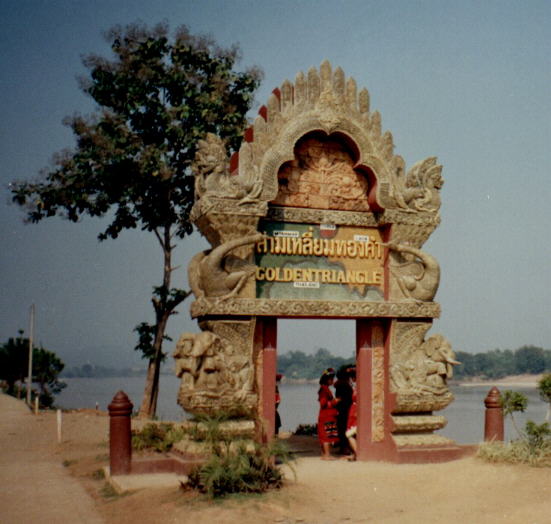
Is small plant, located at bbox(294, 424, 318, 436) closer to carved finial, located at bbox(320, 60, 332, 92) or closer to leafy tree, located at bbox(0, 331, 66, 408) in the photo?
carved finial, located at bbox(320, 60, 332, 92)

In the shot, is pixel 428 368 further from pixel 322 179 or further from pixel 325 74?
pixel 325 74

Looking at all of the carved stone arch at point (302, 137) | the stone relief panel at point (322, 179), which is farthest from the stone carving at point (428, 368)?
the carved stone arch at point (302, 137)

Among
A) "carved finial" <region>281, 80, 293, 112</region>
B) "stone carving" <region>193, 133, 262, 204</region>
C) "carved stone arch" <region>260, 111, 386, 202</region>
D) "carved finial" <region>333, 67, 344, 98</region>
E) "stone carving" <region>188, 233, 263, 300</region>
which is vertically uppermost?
"carved finial" <region>333, 67, 344, 98</region>

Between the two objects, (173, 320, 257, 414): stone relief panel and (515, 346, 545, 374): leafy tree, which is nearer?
(173, 320, 257, 414): stone relief panel

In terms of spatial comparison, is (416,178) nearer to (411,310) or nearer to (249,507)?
(411,310)

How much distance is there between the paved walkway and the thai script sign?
403cm

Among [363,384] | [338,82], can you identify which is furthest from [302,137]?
[363,384]

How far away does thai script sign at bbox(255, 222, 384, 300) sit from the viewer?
10.9 m

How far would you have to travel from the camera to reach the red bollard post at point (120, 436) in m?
9.75

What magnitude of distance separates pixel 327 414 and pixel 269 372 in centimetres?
149

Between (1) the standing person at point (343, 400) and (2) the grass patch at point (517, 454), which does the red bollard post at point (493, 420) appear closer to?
(2) the grass patch at point (517, 454)

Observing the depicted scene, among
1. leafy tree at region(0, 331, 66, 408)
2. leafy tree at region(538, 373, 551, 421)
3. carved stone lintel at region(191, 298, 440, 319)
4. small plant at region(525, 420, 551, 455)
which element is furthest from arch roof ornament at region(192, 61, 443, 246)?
leafy tree at region(0, 331, 66, 408)

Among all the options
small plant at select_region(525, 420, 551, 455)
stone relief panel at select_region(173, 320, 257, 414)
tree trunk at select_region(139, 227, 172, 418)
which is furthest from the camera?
tree trunk at select_region(139, 227, 172, 418)

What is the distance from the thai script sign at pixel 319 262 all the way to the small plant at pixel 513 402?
2.51 m
